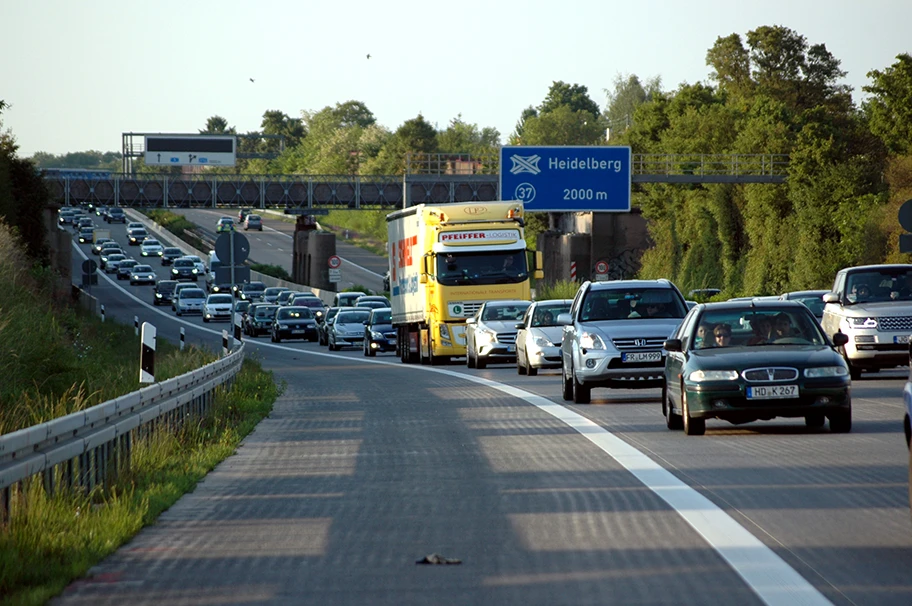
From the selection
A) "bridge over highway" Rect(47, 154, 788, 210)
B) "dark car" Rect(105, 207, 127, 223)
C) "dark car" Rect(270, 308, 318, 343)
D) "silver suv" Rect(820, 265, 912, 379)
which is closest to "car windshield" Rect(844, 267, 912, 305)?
"silver suv" Rect(820, 265, 912, 379)

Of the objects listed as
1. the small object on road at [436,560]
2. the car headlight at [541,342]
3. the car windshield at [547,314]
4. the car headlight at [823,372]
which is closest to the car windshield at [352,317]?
the car windshield at [547,314]

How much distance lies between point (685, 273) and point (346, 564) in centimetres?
7982

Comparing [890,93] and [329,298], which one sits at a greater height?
[890,93]

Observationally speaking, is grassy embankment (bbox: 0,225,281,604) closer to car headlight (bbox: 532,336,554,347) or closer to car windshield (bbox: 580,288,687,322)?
car windshield (bbox: 580,288,687,322)

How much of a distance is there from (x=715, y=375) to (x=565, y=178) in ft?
144

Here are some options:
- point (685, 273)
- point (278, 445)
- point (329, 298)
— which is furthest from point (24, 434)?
point (329, 298)

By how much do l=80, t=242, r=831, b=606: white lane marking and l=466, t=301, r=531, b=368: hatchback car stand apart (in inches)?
752

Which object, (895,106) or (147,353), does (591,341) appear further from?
(895,106)

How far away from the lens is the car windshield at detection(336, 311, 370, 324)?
A: 56.1 metres

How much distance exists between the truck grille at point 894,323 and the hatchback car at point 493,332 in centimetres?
1144

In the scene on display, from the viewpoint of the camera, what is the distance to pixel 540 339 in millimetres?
32219

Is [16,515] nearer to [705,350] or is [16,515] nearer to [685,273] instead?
[705,350]

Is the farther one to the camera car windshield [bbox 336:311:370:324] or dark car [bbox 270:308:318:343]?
dark car [bbox 270:308:318:343]

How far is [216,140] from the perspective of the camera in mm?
131750
